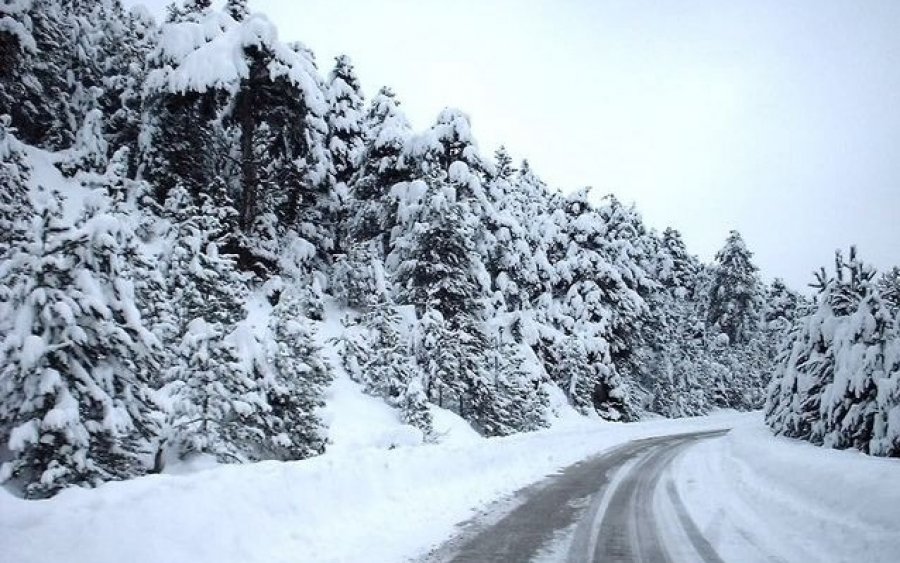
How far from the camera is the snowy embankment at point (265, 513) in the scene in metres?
4.51

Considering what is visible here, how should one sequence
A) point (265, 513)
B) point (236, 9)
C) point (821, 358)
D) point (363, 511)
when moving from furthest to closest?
1. point (236, 9)
2. point (821, 358)
3. point (363, 511)
4. point (265, 513)

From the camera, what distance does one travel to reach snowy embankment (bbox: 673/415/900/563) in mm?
6594

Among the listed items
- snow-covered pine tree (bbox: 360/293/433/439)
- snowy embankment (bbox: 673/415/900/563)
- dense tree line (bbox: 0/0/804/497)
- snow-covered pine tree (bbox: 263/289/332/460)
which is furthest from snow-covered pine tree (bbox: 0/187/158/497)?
snow-covered pine tree (bbox: 360/293/433/439)

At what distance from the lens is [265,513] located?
21.0 ft

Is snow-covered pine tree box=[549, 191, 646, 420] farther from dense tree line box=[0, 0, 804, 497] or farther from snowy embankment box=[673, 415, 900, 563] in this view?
snowy embankment box=[673, 415, 900, 563]

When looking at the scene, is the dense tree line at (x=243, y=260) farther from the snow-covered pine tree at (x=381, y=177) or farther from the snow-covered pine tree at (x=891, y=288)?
the snow-covered pine tree at (x=891, y=288)

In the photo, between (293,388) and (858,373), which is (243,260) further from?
(858,373)

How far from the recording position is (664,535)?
7625 mm

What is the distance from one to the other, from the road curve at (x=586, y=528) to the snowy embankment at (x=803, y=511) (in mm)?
399

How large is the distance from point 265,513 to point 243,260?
16.6 m

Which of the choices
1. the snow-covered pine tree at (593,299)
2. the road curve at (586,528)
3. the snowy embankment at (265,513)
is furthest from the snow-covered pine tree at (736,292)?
the snowy embankment at (265,513)

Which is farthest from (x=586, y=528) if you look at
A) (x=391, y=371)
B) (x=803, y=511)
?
(x=391, y=371)

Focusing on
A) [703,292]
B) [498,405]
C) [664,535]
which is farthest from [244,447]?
[703,292]

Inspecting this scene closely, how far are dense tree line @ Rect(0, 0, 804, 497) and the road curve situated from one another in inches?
186
